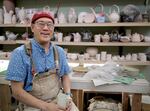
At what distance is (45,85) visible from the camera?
170 cm

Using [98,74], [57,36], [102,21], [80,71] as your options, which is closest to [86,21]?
[102,21]

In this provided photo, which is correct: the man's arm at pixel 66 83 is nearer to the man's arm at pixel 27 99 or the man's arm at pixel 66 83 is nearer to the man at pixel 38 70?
the man at pixel 38 70

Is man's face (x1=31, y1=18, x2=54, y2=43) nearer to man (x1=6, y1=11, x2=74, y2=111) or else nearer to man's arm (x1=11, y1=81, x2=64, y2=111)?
man (x1=6, y1=11, x2=74, y2=111)

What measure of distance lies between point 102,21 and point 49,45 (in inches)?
73.8

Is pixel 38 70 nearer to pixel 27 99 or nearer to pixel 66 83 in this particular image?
pixel 27 99

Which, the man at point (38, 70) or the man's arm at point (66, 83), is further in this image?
the man's arm at point (66, 83)

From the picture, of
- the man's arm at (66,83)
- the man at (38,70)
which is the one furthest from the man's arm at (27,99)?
the man's arm at (66,83)

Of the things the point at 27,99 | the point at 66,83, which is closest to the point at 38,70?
the point at 27,99

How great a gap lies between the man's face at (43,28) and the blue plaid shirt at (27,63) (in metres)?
0.07

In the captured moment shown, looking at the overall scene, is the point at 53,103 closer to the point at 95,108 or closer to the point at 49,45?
the point at 49,45

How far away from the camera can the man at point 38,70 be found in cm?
157

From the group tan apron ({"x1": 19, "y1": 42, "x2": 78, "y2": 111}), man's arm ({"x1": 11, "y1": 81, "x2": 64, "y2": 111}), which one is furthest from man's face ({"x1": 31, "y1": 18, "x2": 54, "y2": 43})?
man's arm ({"x1": 11, "y1": 81, "x2": 64, "y2": 111})

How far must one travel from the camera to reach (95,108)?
7.00 ft

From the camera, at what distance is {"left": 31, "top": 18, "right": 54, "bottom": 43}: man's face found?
5.36 feet
